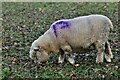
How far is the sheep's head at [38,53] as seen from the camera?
9266 mm

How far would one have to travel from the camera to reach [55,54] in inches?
405

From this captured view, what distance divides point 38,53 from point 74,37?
3.24ft

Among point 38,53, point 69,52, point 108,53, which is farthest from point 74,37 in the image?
point 108,53

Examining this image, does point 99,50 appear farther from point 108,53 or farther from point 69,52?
point 69,52

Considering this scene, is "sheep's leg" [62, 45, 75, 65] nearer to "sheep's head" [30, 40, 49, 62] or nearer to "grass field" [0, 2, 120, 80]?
"grass field" [0, 2, 120, 80]

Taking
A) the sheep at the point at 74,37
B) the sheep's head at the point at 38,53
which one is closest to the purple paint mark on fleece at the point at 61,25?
the sheep at the point at 74,37

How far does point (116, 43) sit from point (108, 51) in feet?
6.65

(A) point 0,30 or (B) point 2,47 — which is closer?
(B) point 2,47

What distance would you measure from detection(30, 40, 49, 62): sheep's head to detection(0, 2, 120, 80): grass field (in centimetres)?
20

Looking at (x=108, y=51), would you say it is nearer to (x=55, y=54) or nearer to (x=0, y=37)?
(x=55, y=54)

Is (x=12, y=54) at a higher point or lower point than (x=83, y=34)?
lower

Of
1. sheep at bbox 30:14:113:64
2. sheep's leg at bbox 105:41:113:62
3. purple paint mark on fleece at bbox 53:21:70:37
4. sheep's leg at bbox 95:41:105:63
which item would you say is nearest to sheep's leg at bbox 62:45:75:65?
sheep at bbox 30:14:113:64

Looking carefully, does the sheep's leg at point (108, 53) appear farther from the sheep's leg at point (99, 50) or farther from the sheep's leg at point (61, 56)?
the sheep's leg at point (61, 56)

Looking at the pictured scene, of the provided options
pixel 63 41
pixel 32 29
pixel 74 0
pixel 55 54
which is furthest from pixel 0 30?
pixel 74 0
